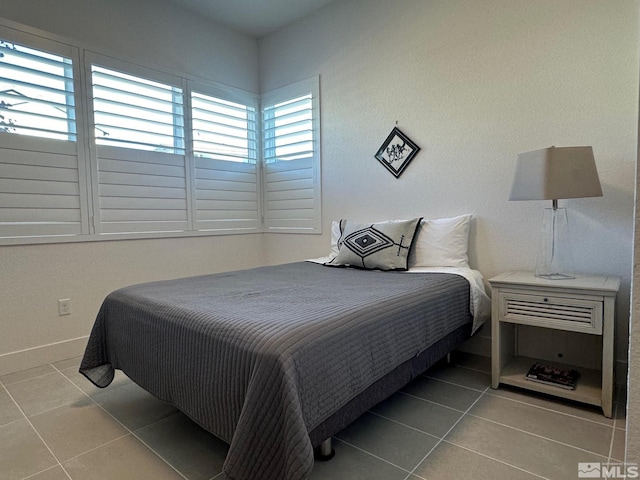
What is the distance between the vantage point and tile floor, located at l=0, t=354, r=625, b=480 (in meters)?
1.46

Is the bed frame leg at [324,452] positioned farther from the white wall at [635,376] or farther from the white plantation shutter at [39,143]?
the white plantation shutter at [39,143]

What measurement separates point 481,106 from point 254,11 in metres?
2.22

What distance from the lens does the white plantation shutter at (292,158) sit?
355cm

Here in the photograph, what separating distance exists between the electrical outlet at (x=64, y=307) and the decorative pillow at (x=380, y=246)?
198cm

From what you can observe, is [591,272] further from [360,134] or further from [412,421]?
[360,134]

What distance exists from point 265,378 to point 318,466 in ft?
1.99

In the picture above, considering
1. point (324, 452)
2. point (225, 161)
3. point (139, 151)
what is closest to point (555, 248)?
point (324, 452)

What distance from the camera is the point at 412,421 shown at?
1.80 meters

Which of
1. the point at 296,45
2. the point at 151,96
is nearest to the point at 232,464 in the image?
the point at 151,96

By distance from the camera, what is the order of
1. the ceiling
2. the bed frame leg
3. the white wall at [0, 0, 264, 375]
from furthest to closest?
the ceiling
the white wall at [0, 0, 264, 375]
the bed frame leg

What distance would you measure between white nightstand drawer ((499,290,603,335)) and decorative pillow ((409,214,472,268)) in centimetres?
51

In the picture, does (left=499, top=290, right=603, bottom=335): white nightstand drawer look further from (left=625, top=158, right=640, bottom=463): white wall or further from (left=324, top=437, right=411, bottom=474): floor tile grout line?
(left=625, top=158, right=640, bottom=463): white wall
